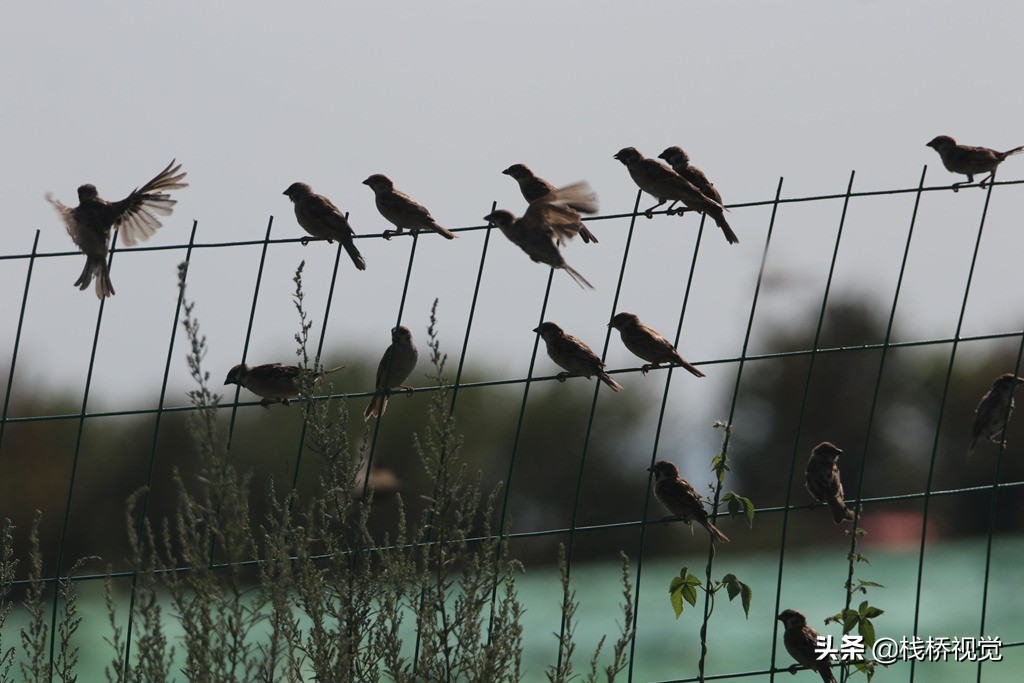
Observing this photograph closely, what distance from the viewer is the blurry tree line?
1993 inches

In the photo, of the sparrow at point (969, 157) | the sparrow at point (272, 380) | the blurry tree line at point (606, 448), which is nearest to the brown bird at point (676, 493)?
the sparrow at point (272, 380)

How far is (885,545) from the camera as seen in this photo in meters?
48.8

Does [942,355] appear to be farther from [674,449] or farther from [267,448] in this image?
[267,448]

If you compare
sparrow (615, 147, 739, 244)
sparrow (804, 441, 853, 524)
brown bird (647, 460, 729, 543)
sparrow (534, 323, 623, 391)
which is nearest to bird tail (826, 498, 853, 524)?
sparrow (804, 441, 853, 524)

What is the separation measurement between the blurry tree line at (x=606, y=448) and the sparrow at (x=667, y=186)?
34574 millimetres

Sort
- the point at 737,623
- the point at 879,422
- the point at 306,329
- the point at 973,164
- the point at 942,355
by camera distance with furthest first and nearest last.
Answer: the point at 879,422 < the point at 942,355 < the point at 737,623 < the point at 973,164 < the point at 306,329

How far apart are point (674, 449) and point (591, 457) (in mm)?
5219

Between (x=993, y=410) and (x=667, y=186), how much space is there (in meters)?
2.55

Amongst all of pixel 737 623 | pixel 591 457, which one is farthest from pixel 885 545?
pixel 737 623

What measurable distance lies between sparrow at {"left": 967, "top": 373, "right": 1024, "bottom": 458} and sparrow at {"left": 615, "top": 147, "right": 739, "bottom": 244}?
1859mm

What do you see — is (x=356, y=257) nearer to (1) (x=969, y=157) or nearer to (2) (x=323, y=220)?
(2) (x=323, y=220)

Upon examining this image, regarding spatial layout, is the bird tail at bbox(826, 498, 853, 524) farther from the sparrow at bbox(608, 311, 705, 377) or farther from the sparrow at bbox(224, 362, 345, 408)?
the sparrow at bbox(224, 362, 345, 408)

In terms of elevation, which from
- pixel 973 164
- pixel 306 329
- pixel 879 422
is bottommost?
pixel 306 329

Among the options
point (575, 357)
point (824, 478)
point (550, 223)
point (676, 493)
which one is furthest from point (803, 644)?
point (550, 223)
